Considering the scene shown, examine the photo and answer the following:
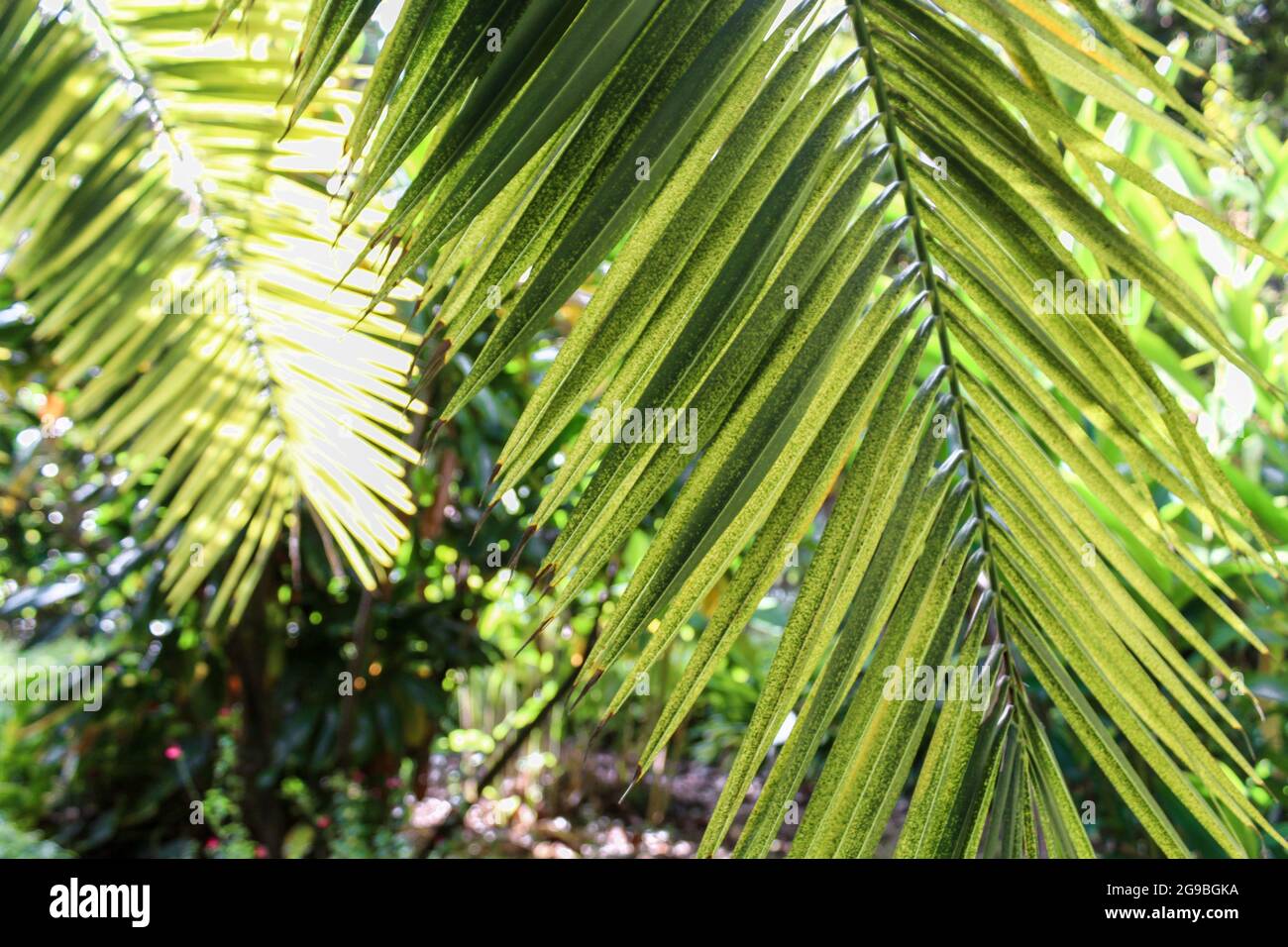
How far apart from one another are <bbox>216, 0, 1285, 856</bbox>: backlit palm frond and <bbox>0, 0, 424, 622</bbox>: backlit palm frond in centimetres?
72

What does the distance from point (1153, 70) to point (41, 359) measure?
2.74 m

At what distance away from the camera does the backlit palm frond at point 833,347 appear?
0.45m

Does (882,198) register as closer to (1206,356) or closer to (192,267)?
(192,267)

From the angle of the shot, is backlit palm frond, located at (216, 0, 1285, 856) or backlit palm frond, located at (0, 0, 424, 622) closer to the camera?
backlit palm frond, located at (216, 0, 1285, 856)

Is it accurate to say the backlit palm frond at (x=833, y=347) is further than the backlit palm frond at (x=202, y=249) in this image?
No

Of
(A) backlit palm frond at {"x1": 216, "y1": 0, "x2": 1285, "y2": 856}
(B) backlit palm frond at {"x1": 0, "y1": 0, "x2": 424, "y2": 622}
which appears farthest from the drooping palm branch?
(B) backlit palm frond at {"x1": 0, "y1": 0, "x2": 424, "y2": 622}

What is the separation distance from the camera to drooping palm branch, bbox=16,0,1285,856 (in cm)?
45

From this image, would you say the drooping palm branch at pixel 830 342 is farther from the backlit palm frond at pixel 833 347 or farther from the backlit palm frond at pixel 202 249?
the backlit palm frond at pixel 202 249

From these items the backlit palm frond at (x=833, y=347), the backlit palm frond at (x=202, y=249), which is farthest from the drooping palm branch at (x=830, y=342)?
the backlit palm frond at (x=202, y=249)

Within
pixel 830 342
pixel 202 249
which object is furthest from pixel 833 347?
pixel 202 249

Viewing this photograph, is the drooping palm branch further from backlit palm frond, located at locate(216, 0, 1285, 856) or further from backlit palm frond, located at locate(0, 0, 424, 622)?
backlit palm frond, located at locate(0, 0, 424, 622)

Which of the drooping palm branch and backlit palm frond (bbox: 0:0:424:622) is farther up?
backlit palm frond (bbox: 0:0:424:622)

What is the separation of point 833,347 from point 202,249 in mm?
1062

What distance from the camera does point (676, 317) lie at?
1.53 feet
